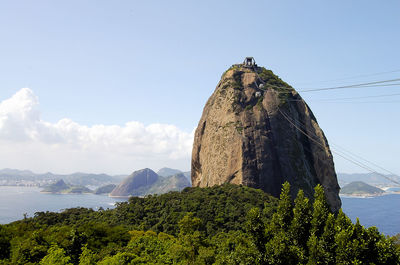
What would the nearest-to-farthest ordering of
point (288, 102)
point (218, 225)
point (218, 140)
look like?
point (218, 225)
point (218, 140)
point (288, 102)

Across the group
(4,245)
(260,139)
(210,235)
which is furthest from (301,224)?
(260,139)

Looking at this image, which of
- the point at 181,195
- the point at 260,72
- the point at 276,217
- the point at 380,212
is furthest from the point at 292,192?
the point at 380,212

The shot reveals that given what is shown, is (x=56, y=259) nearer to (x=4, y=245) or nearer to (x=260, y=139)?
(x=4, y=245)

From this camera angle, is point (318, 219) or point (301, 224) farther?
point (301, 224)

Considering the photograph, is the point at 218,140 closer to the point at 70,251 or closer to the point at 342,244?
the point at 70,251

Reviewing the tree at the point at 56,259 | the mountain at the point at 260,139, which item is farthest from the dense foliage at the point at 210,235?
the mountain at the point at 260,139
